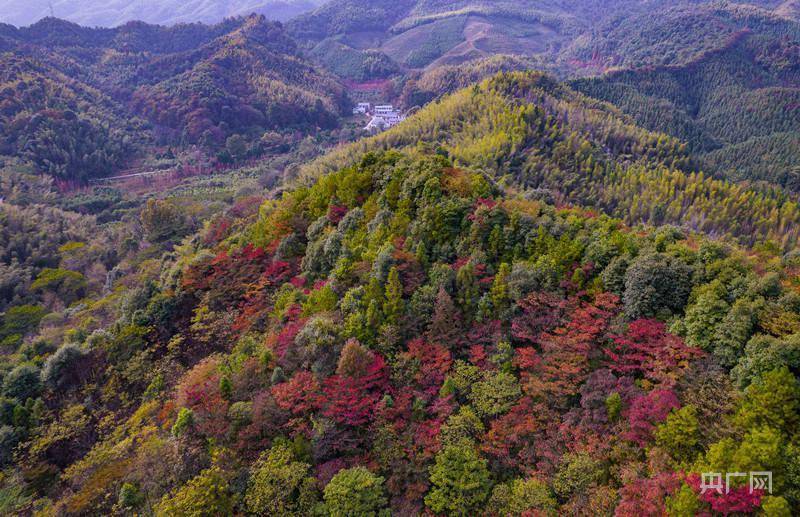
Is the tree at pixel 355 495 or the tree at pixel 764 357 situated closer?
the tree at pixel 764 357

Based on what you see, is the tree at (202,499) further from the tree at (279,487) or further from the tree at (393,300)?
the tree at (393,300)

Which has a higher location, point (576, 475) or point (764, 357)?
point (764, 357)

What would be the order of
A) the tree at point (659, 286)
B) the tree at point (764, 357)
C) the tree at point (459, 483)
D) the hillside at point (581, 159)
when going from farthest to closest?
1. the hillside at point (581, 159)
2. the tree at point (659, 286)
3. the tree at point (459, 483)
4. the tree at point (764, 357)

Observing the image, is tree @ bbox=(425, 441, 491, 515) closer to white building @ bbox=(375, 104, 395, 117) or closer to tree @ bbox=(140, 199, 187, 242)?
tree @ bbox=(140, 199, 187, 242)

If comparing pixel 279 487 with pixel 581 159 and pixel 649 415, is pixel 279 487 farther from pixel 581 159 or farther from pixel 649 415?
pixel 581 159

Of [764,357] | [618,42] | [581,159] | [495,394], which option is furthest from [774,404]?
[618,42]

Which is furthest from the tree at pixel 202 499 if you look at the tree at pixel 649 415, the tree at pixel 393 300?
the tree at pixel 649 415
